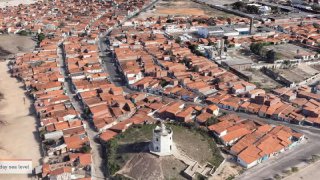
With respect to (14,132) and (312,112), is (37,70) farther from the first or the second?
(312,112)

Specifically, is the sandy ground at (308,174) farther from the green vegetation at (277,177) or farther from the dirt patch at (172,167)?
the dirt patch at (172,167)

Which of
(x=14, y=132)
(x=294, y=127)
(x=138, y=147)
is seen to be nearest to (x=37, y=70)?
(x=14, y=132)

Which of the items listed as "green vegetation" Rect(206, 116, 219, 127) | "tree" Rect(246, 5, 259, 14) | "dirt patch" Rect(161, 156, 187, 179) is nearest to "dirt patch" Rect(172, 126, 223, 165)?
"dirt patch" Rect(161, 156, 187, 179)

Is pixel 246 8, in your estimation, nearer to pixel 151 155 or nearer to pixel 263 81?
pixel 263 81

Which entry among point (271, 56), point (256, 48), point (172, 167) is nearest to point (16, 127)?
point (172, 167)

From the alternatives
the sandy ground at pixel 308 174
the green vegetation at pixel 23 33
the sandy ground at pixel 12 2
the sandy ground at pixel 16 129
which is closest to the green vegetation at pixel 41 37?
the green vegetation at pixel 23 33

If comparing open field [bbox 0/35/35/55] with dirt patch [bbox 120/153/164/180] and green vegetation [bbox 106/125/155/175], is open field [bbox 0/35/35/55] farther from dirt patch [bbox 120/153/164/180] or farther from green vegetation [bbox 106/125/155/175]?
dirt patch [bbox 120/153/164/180]
